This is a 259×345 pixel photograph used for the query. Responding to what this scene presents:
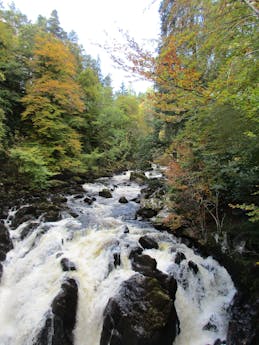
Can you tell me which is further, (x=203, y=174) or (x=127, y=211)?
(x=127, y=211)

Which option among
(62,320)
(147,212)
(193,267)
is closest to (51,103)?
(147,212)

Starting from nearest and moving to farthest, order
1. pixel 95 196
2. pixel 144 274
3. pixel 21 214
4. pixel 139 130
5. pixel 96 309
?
pixel 96 309 < pixel 144 274 < pixel 21 214 < pixel 95 196 < pixel 139 130

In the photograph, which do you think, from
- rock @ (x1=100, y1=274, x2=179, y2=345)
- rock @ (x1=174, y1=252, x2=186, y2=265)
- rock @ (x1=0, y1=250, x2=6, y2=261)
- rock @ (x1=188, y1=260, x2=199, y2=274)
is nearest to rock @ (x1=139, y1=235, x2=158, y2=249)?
rock @ (x1=174, y1=252, x2=186, y2=265)

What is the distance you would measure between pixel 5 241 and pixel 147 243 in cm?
437

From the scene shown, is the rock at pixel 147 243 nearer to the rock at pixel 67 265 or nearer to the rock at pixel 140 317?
the rock at pixel 140 317

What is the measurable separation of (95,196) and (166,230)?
5719 millimetres

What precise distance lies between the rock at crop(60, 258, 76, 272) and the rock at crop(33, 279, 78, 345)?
0.74 metres

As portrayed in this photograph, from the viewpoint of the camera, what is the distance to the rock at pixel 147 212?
10055 millimetres

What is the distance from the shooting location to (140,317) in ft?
15.6

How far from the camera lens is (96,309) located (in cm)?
538

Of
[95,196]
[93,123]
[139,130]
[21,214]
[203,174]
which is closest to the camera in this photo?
[203,174]

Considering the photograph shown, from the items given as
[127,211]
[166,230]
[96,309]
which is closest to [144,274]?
[96,309]

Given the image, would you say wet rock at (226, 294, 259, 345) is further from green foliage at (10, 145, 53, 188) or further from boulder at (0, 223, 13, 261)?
green foliage at (10, 145, 53, 188)

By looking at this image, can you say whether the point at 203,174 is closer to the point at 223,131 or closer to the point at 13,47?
the point at 223,131
